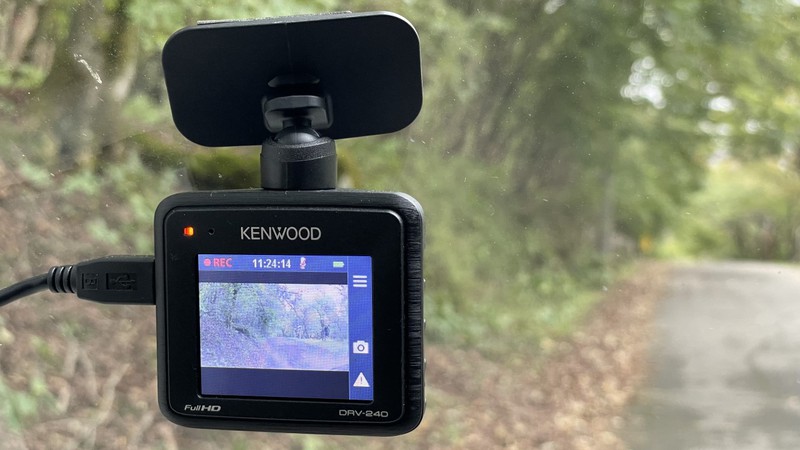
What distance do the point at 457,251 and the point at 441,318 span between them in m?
0.15

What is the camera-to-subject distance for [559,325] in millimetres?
1854

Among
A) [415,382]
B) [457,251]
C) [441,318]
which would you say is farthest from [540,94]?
[415,382]

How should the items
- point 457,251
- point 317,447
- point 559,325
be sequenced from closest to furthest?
point 317,447 < point 457,251 < point 559,325

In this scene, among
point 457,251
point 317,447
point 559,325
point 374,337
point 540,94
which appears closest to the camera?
point 374,337

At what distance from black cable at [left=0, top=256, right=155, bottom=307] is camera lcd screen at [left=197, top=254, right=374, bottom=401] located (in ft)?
0.25

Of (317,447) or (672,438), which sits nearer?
(317,447)

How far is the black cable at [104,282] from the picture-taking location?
607 mm

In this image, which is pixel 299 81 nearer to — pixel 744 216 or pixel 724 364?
pixel 744 216

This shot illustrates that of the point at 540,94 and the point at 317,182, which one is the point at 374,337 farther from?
the point at 540,94

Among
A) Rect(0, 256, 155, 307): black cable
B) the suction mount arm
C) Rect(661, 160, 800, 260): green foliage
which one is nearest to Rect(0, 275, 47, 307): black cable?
Rect(0, 256, 155, 307): black cable

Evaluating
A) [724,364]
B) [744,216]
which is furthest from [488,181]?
[724,364]

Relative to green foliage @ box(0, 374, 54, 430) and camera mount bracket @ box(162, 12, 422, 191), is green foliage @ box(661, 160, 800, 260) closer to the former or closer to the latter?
camera mount bracket @ box(162, 12, 422, 191)

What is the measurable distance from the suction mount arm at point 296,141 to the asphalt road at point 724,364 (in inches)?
33.5

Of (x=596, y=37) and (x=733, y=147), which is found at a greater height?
(x=596, y=37)
